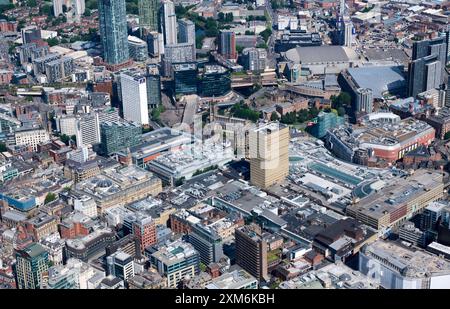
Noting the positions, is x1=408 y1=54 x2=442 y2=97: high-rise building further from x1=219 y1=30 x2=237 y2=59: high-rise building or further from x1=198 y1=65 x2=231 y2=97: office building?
x1=219 y1=30 x2=237 y2=59: high-rise building

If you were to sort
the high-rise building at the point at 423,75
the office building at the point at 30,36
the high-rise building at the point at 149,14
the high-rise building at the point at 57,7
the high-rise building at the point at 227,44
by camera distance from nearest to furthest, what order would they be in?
the high-rise building at the point at 423,75 < the high-rise building at the point at 227,44 < the office building at the point at 30,36 < the high-rise building at the point at 149,14 < the high-rise building at the point at 57,7

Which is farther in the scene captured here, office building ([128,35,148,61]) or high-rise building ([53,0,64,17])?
high-rise building ([53,0,64,17])

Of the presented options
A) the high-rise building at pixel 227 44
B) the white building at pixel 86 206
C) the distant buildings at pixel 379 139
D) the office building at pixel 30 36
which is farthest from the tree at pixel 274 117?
the office building at pixel 30 36

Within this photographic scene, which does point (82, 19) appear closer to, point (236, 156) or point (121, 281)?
point (236, 156)

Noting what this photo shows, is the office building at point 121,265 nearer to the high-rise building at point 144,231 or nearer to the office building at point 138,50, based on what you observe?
the high-rise building at point 144,231

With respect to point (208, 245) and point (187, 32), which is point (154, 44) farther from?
point (208, 245)

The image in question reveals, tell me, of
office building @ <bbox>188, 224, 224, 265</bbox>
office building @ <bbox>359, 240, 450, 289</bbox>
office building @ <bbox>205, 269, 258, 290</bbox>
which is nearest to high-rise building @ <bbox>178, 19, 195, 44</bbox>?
office building @ <bbox>188, 224, 224, 265</bbox>

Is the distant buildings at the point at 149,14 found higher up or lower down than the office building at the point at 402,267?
higher up

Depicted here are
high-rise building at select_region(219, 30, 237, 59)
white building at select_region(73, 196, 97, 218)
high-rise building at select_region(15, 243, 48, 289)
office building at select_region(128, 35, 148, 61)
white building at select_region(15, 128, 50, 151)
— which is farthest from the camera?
office building at select_region(128, 35, 148, 61)

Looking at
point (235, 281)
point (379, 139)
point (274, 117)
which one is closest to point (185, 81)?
point (274, 117)
